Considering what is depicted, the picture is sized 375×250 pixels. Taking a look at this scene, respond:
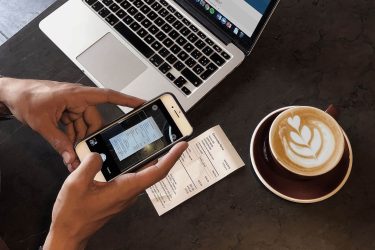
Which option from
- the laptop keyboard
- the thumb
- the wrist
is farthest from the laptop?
the wrist

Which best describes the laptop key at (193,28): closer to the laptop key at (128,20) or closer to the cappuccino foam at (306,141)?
the laptop key at (128,20)

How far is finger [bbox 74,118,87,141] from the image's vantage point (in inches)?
27.3

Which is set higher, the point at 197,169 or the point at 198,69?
the point at 198,69

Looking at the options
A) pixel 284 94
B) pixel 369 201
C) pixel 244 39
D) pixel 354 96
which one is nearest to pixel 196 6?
pixel 244 39

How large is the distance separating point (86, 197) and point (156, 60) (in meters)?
0.30

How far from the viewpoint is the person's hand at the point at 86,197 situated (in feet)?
1.79

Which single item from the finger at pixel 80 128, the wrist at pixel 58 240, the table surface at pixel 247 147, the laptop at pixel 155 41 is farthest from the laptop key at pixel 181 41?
the wrist at pixel 58 240

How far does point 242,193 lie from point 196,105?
0.59 feet

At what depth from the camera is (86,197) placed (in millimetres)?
554

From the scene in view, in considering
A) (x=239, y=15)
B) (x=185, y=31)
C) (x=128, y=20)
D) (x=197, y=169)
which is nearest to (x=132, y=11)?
(x=128, y=20)

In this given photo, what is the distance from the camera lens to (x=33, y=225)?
678 mm

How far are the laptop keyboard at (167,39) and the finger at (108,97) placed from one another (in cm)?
9

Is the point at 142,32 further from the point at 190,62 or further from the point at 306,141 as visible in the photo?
the point at 306,141

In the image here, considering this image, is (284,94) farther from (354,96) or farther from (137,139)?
(137,139)
